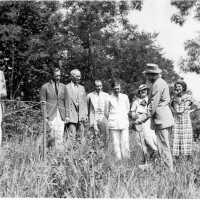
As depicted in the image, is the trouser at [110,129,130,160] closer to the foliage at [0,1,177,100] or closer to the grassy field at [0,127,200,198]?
the grassy field at [0,127,200,198]

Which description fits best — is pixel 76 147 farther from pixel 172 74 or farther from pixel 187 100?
pixel 172 74

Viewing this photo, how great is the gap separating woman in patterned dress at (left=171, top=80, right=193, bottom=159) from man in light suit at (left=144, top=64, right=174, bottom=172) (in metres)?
0.91

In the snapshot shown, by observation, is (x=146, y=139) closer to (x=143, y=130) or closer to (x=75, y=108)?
(x=143, y=130)

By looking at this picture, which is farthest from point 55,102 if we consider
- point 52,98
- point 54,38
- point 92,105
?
point 54,38

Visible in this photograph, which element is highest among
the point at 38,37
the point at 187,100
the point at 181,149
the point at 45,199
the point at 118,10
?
the point at 118,10

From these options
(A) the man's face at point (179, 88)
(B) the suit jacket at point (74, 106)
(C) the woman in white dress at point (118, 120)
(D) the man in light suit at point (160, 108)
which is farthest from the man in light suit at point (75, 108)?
(D) the man in light suit at point (160, 108)

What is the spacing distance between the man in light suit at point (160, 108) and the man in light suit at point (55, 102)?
1.98 m

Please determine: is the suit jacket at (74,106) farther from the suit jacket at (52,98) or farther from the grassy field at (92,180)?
the grassy field at (92,180)

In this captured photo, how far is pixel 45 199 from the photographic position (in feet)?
12.1

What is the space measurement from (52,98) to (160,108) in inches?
90.1

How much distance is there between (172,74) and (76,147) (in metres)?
43.5

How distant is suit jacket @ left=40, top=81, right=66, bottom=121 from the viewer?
6992 millimetres

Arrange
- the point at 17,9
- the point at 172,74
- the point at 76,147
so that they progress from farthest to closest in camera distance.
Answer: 1. the point at 172,74
2. the point at 17,9
3. the point at 76,147

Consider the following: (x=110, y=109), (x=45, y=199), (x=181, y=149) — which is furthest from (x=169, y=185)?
(x=110, y=109)
